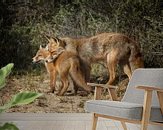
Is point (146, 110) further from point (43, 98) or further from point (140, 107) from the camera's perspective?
point (43, 98)

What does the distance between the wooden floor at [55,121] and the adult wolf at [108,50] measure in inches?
24.5

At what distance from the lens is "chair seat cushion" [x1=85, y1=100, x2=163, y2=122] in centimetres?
266

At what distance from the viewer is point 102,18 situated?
5.14m

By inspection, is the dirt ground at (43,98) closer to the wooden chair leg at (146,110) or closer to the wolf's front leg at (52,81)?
the wolf's front leg at (52,81)

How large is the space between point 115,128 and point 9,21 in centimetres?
213

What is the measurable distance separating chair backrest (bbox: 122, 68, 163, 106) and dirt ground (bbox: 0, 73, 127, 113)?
5.29ft

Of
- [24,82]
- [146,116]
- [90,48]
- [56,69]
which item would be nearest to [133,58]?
[90,48]

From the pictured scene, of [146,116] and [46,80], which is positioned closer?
[146,116]

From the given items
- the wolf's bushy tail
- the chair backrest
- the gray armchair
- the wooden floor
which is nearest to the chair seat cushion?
the gray armchair

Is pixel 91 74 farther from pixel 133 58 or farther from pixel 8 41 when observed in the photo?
pixel 8 41

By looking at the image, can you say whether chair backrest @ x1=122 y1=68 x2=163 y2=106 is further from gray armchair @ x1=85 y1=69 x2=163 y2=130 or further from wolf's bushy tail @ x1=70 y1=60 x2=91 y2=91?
wolf's bushy tail @ x1=70 y1=60 x2=91 y2=91

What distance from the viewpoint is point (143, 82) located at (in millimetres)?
3350

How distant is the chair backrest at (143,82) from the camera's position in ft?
10.5

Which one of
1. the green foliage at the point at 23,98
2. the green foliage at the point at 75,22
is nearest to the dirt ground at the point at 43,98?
the green foliage at the point at 75,22
